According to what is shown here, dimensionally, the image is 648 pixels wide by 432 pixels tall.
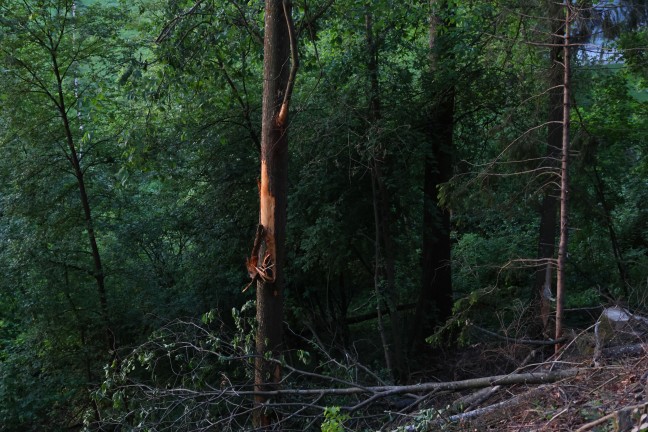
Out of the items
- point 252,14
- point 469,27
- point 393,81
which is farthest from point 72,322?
point 469,27

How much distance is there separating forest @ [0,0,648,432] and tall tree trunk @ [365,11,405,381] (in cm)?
4

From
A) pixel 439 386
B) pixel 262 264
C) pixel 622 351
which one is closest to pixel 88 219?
pixel 262 264

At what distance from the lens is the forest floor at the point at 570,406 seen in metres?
5.31

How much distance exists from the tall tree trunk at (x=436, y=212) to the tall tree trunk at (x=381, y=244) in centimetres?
75

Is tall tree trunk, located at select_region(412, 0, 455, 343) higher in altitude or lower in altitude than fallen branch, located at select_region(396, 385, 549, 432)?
higher

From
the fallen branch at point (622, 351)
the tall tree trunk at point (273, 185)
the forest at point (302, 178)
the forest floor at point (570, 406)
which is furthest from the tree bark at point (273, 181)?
the fallen branch at point (622, 351)

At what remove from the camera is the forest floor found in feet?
17.4

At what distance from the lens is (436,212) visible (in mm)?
12453

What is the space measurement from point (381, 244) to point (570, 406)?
671 centimetres

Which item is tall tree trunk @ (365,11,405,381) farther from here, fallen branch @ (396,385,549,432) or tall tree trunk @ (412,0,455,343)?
fallen branch @ (396,385,549,432)

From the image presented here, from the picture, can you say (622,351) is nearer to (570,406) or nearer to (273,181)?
(570,406)

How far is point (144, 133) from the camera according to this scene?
9906 millimetres

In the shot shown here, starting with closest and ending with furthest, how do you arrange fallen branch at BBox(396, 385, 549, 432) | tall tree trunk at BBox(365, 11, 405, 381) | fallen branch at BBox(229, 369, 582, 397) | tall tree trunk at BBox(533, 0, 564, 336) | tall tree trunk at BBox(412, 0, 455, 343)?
1. fallen branch at BBox(396, 385, 549, 432)
2. fallen branch at BBox(229, 369, 582, 397)
3. tall tree trunk at BBox(533, 0, 564, 336)
4. tall tree trunk at BBox(365, 11, 405, 381)
5. tall tree trunk at BBox(412, 0, 455, 343)

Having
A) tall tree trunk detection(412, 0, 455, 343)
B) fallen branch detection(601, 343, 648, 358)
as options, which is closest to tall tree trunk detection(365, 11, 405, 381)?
tall tree trunk detection(412, 0, 455, 343)
